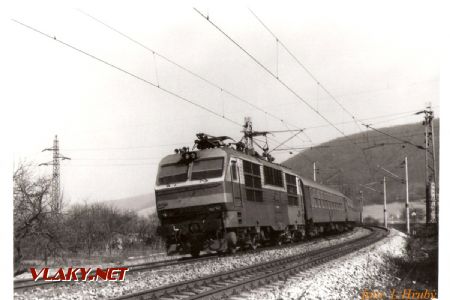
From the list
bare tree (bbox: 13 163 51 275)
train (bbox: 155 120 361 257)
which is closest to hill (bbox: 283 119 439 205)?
train (bbox: 155 120 361 257)

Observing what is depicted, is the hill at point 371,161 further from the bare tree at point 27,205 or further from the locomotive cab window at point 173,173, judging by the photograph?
the bare tree at point 27,205

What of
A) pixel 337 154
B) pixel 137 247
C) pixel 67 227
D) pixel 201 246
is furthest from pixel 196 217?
pixel 337 154

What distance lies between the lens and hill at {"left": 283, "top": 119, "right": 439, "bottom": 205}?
2803 cm

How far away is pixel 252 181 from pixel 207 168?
2.36 m

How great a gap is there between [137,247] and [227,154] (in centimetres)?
→ 753

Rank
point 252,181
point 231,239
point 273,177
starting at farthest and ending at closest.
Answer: point 273,177 < point 252,181 < point 231,239

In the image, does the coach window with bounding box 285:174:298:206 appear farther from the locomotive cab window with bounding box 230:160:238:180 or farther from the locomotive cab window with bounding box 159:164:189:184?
the locomotive cab window with bounding box 159:164:189:184

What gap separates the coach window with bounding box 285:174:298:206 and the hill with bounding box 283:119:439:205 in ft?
12.0

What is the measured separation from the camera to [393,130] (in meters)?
22.1

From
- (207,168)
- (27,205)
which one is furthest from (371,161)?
(27,205)

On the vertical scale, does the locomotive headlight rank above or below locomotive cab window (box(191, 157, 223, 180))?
below

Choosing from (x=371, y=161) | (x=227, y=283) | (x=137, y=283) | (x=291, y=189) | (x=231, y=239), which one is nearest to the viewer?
(x=137, y=283)

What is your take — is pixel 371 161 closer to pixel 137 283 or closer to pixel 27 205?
pixel 137 283

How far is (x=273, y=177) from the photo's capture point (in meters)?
20.0
